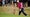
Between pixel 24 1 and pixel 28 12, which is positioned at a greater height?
pixel 24 1

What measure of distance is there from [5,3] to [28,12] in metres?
0.45

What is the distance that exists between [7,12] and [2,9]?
0.11 metres

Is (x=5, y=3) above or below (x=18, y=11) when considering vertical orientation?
above

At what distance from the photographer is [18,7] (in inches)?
45.6

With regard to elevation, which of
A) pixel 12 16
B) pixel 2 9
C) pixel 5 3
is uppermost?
pixel 5 3

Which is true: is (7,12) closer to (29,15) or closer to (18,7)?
(18,7)

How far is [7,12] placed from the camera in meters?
1.17

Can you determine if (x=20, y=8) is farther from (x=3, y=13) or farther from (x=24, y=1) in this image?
(x=3, y=13)

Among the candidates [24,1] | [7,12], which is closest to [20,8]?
[24,1]

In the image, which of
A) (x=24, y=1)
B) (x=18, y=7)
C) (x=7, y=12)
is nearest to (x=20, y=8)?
(x=18, y=7)

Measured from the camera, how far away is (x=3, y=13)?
3.83 ft

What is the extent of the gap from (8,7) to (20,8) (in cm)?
22

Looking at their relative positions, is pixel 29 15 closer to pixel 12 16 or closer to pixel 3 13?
pixel 12 16

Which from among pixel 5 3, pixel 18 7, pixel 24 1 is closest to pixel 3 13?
pixel 5 3
